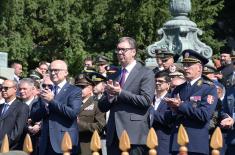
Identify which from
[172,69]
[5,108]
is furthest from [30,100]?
[172,69]

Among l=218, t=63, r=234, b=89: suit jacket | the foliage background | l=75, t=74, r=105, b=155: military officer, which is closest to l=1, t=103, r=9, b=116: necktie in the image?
l=75, t=74, r=105, b=155: military officer

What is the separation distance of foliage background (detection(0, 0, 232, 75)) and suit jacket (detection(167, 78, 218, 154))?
1401 cm

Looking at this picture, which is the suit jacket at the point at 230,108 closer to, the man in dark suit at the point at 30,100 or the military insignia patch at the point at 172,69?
the military insignia patch at the point at 172,69

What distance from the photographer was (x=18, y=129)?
416 inches

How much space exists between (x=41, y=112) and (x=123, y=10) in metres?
14.8

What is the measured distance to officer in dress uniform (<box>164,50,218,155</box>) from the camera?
9.04 m

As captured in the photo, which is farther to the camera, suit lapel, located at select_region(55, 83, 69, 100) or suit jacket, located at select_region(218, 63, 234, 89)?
suit jacket, located at select_region(218, 63, 234, 89)

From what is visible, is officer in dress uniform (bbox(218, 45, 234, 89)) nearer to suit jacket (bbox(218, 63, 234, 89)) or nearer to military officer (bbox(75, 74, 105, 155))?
suit jacket (bbox(218, 63, 234, 89))

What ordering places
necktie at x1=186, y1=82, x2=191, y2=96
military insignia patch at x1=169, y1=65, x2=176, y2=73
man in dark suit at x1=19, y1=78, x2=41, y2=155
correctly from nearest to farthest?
necktie at x1=186, y1=82, x2=191, y2=96
man in dark suit at x1=19, y1=78, x2=41, y2=155
military insignia patch at x1=169, y1=65, x2=176, y2=73

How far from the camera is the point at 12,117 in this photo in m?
10.7

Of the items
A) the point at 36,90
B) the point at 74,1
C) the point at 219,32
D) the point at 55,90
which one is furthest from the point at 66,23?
the point at 55,90

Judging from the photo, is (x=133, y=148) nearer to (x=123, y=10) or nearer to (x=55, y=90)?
(x=55, y=90)

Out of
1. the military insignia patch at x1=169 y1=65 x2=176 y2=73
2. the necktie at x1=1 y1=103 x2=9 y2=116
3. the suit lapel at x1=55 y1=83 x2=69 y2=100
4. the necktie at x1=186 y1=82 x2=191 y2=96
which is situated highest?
the military insignia patch at x1=169 y1=65 x2=176 y2=73

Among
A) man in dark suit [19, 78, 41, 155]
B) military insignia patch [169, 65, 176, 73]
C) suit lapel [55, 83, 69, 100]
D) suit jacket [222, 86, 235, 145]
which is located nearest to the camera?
suit jacket [222, 86, 235, 145]
